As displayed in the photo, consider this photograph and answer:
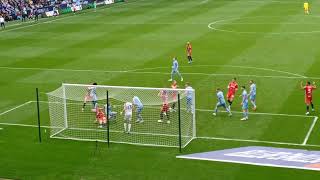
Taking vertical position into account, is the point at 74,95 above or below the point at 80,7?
below

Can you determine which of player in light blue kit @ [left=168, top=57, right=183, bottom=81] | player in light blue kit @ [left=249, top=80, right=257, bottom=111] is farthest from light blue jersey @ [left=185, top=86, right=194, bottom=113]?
player in light blue kit @ [left=168, top=57, right=183, bottom=81]

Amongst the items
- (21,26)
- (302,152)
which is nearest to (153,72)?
(302,152)

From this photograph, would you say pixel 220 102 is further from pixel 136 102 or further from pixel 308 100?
pixel 136 102

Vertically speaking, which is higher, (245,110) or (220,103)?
(220,103)

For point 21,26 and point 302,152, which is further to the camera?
point 21,26

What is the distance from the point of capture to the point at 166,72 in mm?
38188

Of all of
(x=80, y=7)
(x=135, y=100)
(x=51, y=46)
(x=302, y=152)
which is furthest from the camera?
(x=80, y=7)

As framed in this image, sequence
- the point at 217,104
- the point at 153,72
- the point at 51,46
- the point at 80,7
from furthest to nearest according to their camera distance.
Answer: the point at 80,7 → the point at 51,46 → the point at 153,72 → the point at 217,104

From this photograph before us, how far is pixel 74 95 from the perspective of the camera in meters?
28.7

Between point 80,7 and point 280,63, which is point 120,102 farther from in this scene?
point 80,7

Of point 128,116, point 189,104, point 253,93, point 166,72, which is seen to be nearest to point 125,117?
point 128,116

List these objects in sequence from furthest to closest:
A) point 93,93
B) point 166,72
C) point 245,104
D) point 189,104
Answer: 1. point 166,72
2. point 93,93
3. point 245,104
4. point 189,104

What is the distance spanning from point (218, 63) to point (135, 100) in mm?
14722

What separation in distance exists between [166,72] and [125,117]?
40.4ft
